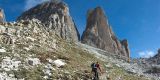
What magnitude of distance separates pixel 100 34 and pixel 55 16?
2274 centimetres

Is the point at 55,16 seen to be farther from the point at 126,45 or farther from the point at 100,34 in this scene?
the point at 126,45

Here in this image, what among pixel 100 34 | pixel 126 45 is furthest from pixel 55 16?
pixel 126 45

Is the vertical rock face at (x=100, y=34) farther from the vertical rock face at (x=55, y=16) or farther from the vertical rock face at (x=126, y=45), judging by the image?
the vertical rock face at (x=55, y=16)

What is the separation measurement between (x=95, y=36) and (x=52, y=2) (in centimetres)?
1985

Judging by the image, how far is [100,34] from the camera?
129000 millimetres

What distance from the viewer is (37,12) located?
119500mm

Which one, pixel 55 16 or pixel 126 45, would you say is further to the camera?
pixel 126 45

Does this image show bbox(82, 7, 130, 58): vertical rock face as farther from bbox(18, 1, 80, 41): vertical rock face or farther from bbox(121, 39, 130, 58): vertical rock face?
bbox(18, 1, 80, 41): vertical rock face

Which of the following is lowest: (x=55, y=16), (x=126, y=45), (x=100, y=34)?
(x=126, y=45)

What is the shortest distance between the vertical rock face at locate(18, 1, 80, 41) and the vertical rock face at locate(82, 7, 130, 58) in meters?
5.16

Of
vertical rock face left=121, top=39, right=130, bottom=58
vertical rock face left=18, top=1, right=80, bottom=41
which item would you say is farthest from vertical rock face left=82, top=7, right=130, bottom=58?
vertical rock face left=18, top=1, right=80, bottom=41

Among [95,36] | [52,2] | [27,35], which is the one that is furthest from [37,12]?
[27,35]

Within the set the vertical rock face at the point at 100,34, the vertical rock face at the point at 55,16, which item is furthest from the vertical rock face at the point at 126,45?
the vertical rock face at the point at 55,16

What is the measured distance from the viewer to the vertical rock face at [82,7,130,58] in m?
125
